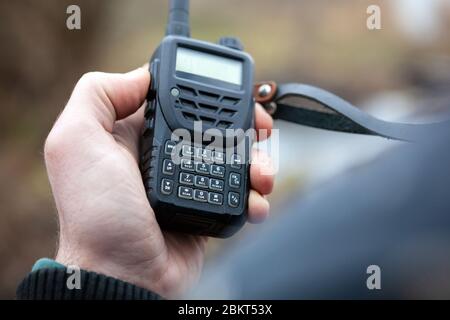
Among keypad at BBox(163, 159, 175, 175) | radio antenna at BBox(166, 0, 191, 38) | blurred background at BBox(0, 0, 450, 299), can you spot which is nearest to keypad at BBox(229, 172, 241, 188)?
keypad at BBox(163, 159, 175, 175)

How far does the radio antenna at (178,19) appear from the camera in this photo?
1.55 m

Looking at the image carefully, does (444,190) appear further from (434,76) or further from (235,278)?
(434,76)

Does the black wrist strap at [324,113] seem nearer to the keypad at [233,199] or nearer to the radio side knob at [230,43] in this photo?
the radio side knob at [230,43]

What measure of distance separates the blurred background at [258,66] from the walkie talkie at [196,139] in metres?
0.62

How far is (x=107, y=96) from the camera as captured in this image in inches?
53.4

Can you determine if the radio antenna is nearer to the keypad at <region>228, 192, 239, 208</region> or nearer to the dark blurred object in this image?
the keypad at <region>228, 192, 239, 208</region>

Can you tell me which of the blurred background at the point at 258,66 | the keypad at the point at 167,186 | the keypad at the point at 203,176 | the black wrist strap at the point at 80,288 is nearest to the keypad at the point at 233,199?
the keypad at the point at 203,176

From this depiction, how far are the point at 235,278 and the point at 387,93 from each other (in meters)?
2.57

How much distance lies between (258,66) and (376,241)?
303 cm

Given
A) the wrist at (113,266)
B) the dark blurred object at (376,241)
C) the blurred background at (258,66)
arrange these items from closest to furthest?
the dark blurred object at (376,241), the wrist at (113,266), the blurred background at (258,66)

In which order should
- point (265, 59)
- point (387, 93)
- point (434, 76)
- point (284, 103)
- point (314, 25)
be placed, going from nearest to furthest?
point (284, 103) → point (434, 76) → point (387, 93) → point (265, 59) → point (314, 25)

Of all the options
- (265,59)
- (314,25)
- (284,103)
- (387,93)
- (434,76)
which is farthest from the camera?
(314,25)
